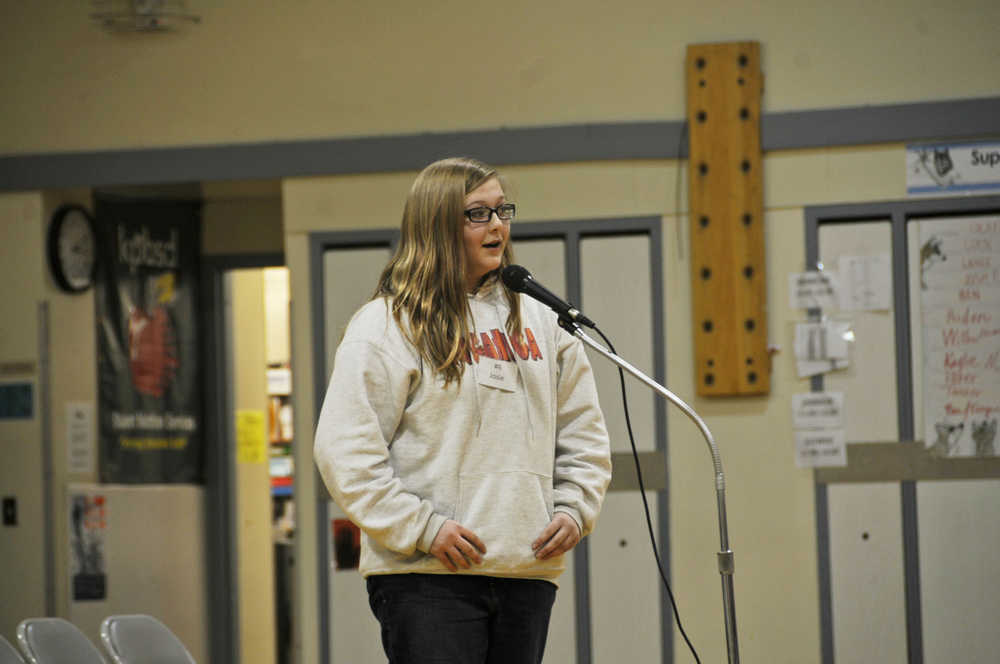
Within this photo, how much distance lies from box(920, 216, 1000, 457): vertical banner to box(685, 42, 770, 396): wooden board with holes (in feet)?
2.12

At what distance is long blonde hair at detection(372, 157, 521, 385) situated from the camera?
7.45 ft

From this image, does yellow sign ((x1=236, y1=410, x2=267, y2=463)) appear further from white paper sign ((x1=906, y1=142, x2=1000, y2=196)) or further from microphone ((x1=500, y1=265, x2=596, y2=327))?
microphone ((x1=500, y1=265, x2=596, y2=327))

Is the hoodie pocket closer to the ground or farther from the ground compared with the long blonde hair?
closer to the ground

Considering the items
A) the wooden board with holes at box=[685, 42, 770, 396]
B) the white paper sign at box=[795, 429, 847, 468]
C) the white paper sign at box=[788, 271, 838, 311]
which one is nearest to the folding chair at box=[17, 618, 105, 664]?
the wooden board with holes at box=[685, 42, 770, 396]

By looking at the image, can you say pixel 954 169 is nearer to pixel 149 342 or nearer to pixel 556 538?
pixel 556 538

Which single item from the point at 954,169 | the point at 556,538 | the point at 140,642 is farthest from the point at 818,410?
the point at 556,538

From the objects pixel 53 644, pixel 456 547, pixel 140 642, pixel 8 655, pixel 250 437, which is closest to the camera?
pixel 456 547

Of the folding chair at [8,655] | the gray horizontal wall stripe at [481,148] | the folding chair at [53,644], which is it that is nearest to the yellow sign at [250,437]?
the gray horizontal wall stripe at [481,148]

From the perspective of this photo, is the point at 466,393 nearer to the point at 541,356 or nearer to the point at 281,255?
the point at 541,356

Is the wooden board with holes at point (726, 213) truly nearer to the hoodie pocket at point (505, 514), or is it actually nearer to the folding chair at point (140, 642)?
the folding chair at point (140, 642)

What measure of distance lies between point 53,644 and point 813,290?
3.01m

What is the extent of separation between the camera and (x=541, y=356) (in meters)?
2.38

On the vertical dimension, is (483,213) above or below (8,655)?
above

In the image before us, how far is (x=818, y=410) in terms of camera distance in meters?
4.72
